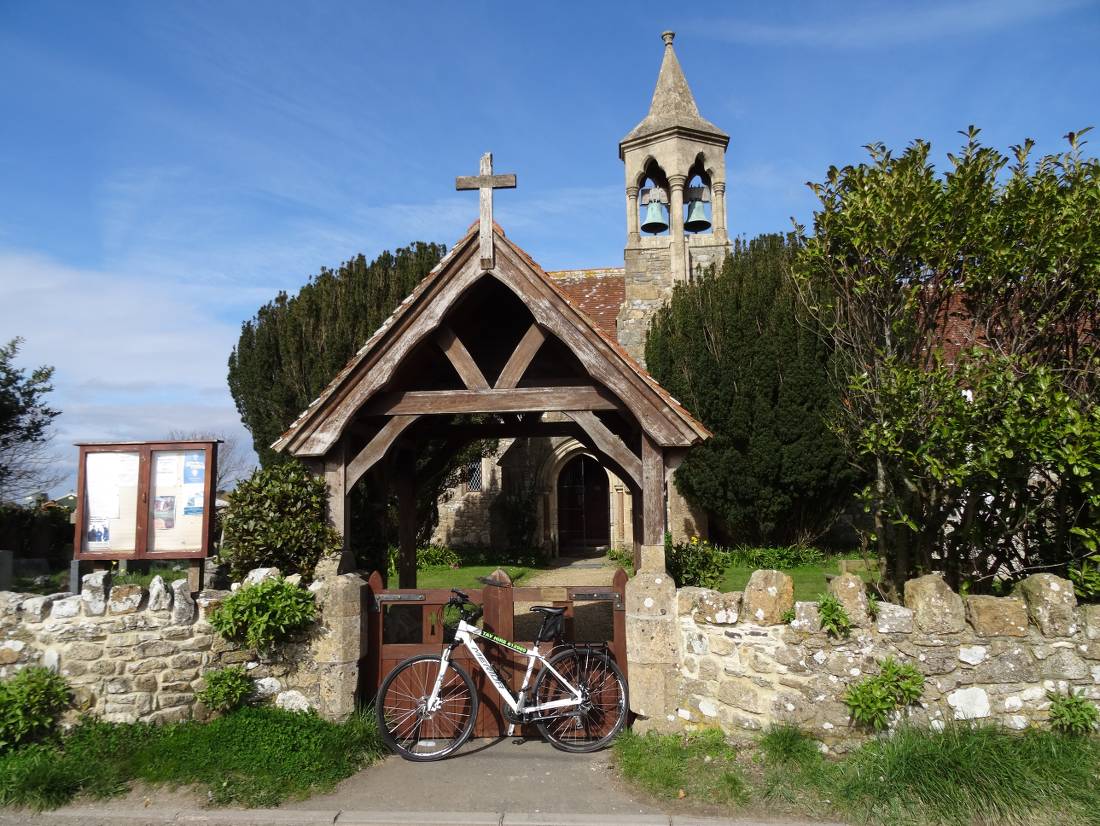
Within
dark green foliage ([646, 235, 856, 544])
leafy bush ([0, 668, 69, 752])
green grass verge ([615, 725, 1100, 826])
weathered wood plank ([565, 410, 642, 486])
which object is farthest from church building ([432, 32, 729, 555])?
leafy bush ([0, 668, 69, 752])

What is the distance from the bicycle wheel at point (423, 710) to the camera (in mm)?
5598

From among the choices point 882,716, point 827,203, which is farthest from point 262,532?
point 827,203

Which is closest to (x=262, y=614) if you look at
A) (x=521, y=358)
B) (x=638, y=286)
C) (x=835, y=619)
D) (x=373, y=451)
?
(x=373, y=451)

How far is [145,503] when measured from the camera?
6.40m

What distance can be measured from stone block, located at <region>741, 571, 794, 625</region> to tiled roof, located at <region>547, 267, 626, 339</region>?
42.7 feet

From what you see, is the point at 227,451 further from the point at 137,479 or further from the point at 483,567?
the point at 137,479

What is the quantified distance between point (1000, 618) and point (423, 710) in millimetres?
4064

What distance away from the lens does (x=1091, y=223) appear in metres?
5.60

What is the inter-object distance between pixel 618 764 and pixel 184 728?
3.14m

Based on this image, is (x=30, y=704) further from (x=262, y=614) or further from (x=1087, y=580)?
(x=1087, y=580)

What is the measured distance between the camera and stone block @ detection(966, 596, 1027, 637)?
4.97 meters

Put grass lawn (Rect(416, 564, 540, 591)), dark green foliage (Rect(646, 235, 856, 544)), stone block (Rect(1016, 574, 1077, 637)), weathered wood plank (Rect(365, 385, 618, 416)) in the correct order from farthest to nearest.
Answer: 1. grass lawn (Rect(416, 564, 540, 591))
2. dark green foliage (Rect(646, 235, 856, 544))
3. weathered wood plank (Rect(365, 385, 618, 416))
4. stone block (Rect(1016, 574, 1077, 637))

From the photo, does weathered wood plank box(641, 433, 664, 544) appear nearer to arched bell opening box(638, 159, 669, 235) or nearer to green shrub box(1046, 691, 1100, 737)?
green shrub box(1046, 691, 1100, 737)

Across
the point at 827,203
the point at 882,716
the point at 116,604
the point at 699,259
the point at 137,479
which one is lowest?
the point at 882,716
